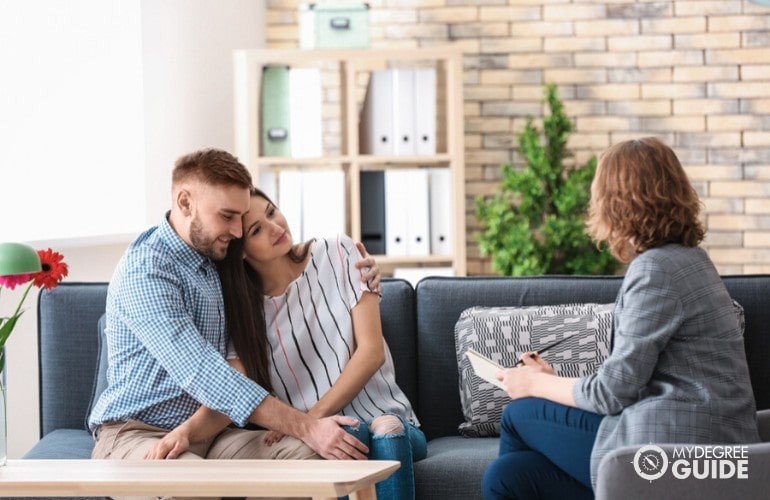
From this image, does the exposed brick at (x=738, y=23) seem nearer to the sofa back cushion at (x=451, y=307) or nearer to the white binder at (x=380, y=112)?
the white binder at (x=380, y=112)

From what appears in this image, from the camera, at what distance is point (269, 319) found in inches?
100

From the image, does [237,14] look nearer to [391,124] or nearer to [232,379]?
[391,124]

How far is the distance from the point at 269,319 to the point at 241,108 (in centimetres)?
201

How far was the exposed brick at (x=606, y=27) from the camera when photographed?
473cm

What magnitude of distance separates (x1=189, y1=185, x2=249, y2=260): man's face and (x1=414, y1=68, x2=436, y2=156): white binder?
2.07 metres

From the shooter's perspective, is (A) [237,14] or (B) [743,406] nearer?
(B) [743,406]

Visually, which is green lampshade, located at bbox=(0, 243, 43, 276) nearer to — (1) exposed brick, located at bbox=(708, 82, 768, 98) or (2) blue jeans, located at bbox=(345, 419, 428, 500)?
(2) blue jeans, located at bbox=(345, 419, 428, 500)

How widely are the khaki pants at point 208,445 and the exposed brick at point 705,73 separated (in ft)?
10.3

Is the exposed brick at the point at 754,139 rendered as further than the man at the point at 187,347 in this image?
Yes

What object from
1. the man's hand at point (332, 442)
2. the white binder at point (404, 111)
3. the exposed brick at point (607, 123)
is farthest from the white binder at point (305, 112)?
the man's hand at point (332, 442)

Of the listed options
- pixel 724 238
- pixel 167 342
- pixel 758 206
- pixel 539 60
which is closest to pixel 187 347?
pixel 167 342

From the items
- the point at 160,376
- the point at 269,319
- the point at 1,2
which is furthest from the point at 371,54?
the point at 160,376

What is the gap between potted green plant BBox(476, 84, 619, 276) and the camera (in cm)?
444

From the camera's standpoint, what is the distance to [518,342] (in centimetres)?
269
